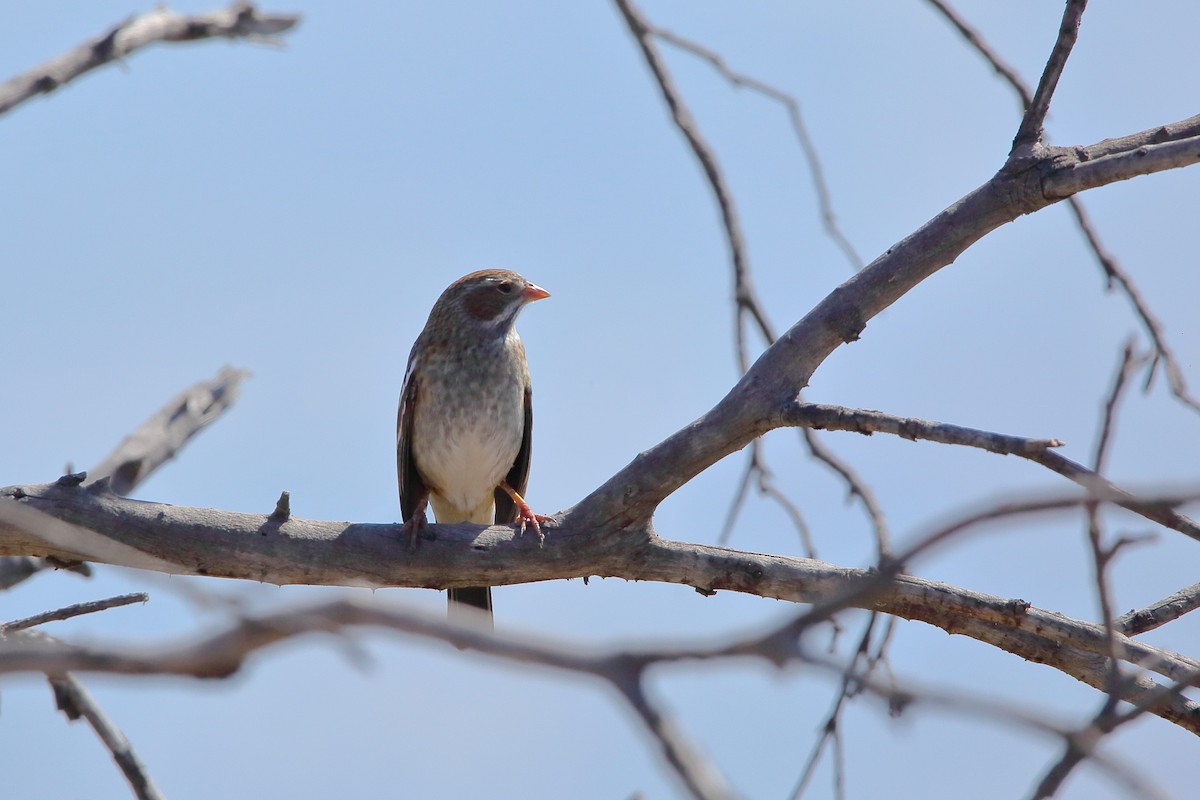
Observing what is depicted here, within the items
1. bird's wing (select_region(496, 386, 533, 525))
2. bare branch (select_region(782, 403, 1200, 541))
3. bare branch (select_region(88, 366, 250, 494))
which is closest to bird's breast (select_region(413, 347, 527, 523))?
bird's wing (select_region(496, 386, 533, 525))

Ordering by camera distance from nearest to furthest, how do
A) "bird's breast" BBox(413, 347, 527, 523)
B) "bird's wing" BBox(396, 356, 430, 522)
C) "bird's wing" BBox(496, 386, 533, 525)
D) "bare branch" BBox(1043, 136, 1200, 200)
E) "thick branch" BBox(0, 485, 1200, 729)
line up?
"bare branch" BBox(1043, 136, 1200, 200), "thick branch" BBox(0, 485, 1200, 729), "bird's breast" BBox(413, 347, 527, 523), "bird's wing" BBox(396, 356, 430, 522), "bird's wing" BBox(496, 386, 533, 525)

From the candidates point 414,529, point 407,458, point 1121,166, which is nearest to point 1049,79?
point 1121,166

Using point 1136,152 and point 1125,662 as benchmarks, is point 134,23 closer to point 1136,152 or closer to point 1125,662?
point 1136,152

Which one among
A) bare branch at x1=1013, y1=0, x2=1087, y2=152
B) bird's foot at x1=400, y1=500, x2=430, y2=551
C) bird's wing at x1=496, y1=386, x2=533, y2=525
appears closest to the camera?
bare branch at x1=1013, y1=0, x2=1087, y2=152

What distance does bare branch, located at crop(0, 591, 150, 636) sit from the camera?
406 centimetres

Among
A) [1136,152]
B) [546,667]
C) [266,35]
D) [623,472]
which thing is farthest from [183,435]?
[546,667]

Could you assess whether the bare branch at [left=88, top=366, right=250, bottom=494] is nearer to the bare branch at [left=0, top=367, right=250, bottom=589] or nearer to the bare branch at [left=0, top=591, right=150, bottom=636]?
the bare branch at [left=0, top=367, right=250, bottom=589]

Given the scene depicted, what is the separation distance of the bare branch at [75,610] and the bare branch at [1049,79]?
3.55 meters

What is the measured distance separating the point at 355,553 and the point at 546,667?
3.27m

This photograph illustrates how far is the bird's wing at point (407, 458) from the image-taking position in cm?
699

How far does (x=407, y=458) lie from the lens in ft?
23.0

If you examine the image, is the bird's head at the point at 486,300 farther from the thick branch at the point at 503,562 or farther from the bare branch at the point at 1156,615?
the bare branch at the point at 1156,615

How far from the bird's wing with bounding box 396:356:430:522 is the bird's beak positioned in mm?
910

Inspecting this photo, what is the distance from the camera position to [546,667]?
4.54ft
